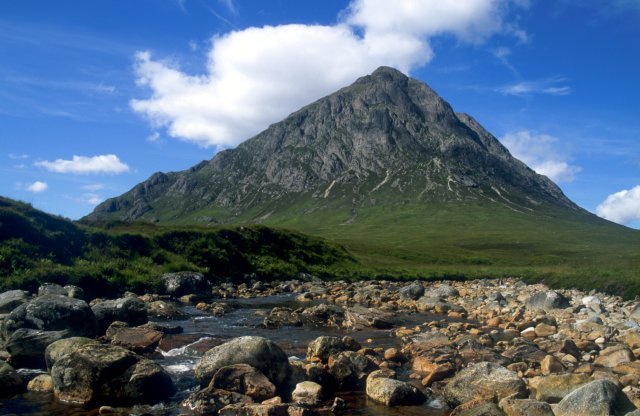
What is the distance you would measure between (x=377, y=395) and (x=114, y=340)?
1288 cm

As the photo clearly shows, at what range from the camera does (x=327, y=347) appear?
20.5 metres

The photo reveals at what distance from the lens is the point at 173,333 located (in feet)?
84.8

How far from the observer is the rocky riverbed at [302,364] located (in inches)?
586

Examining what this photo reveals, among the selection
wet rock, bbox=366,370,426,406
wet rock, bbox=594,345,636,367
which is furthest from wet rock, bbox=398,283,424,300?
wet rock, bbox=366,370,426,406

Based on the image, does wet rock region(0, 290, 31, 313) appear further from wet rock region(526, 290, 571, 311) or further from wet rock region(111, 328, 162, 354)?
wet rock region(526, 290, 571, 311)

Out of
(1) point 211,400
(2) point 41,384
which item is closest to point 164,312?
(2) point 41,384

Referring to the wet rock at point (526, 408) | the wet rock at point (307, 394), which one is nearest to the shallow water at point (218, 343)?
the wet rock at point (307, 394)

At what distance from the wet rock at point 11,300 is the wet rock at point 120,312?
4.13 m

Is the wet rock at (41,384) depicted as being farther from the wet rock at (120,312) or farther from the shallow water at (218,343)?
the wet rock at (120,312)

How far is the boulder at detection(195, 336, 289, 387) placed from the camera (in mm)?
16750

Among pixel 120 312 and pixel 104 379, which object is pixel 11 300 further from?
pixel 104 379

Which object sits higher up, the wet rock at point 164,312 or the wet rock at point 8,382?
the wet rock at point 164,312

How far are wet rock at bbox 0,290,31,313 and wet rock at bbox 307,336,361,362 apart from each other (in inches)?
683

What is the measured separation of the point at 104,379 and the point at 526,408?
13096 millimetres
